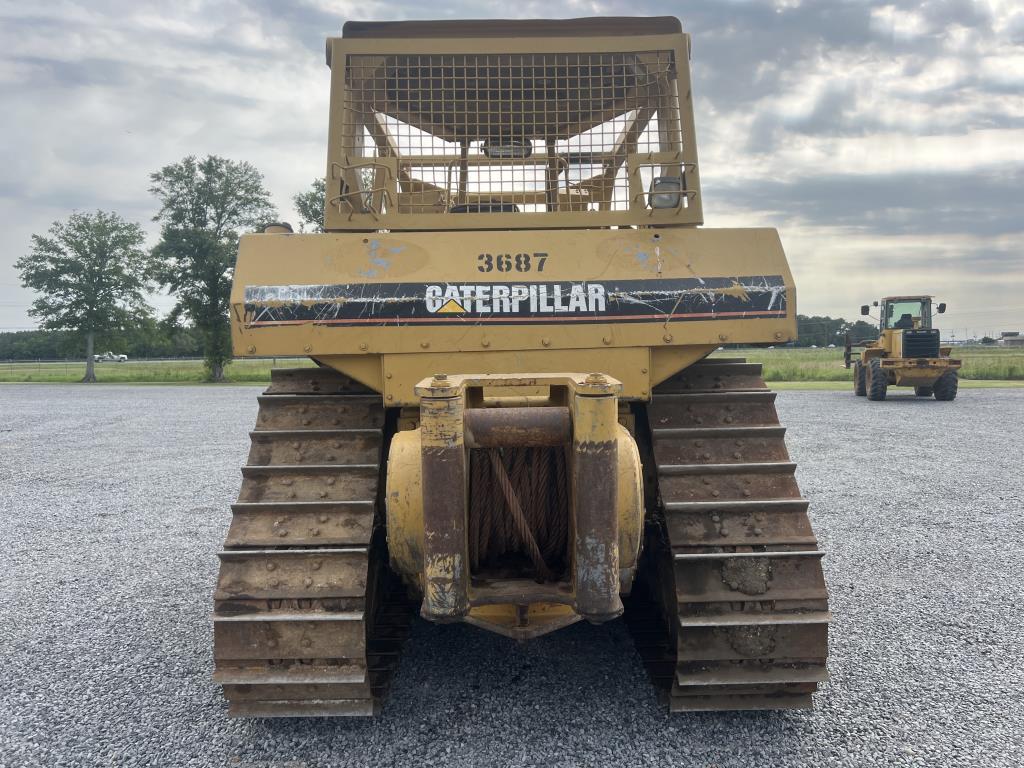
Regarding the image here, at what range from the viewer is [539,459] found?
2848 mm

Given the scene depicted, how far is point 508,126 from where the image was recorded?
167 inches

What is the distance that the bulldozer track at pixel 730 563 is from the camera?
3035mm

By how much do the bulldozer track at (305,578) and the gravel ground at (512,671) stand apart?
24 centimetres

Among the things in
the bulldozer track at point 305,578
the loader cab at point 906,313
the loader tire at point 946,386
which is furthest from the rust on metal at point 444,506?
the loader cab at point 906,313

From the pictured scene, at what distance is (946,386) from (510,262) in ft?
61.9

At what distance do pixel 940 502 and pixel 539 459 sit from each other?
654cm

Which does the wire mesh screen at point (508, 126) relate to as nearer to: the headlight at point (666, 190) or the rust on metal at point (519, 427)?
the headlight at point (666, 190)

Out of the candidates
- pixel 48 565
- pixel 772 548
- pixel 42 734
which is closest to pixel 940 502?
pixel 772 548

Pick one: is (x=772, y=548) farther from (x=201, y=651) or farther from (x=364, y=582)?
(x=201, y=651)

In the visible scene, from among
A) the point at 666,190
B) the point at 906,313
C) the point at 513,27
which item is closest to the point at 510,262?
the point at 666,190

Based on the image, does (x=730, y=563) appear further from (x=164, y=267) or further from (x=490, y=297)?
(x=164, y=267)

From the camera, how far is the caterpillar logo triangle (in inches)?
130

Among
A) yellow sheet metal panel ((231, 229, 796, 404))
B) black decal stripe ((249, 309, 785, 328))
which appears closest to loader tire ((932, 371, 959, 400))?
yellow sheet metal panel ((231, 229, 796, 404))

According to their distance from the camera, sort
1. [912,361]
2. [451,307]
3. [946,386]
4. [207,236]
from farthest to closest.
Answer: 1. [207,236]
2. [946,386]
3. [912,361]
4. [451,307]
